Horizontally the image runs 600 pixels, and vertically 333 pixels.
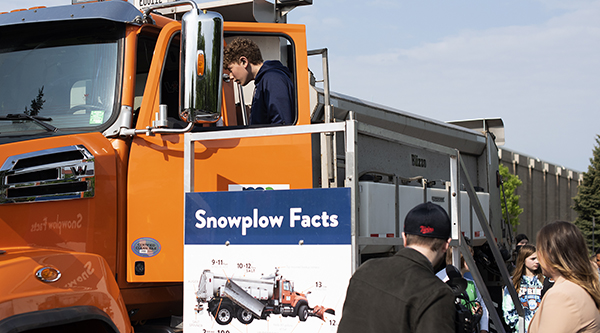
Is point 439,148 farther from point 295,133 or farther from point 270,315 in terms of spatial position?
point 270,315

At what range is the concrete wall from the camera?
152 feet

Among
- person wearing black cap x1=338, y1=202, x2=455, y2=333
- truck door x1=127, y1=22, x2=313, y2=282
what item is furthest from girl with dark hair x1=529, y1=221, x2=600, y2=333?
truck door x1=127, y1=22, x2=313, y2=282

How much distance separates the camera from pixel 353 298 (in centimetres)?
242

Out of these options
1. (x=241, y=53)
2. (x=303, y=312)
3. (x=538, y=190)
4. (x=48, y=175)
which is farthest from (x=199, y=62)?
(x=538, y=190)

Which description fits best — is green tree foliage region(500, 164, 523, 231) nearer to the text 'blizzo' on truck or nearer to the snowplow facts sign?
the text 'blizzo' on truck

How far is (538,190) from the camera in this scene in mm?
49156

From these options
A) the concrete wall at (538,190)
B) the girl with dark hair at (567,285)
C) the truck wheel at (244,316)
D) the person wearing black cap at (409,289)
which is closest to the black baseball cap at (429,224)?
the person wearing black cap at (409,289)

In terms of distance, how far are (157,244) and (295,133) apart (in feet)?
3.50

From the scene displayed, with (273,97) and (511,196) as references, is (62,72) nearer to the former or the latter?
(273,97)

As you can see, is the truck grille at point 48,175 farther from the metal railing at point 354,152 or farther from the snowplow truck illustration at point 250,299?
the snowplow truck illustration at point 250,299

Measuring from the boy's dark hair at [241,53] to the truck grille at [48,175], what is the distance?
1.16 metres

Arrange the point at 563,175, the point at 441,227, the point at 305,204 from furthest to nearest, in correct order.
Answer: the point at 563,175
the point at 305,204
the point at 441,227

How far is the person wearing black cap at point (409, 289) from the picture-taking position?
2146 millimetres

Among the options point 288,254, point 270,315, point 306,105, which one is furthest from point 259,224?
point 306,105
